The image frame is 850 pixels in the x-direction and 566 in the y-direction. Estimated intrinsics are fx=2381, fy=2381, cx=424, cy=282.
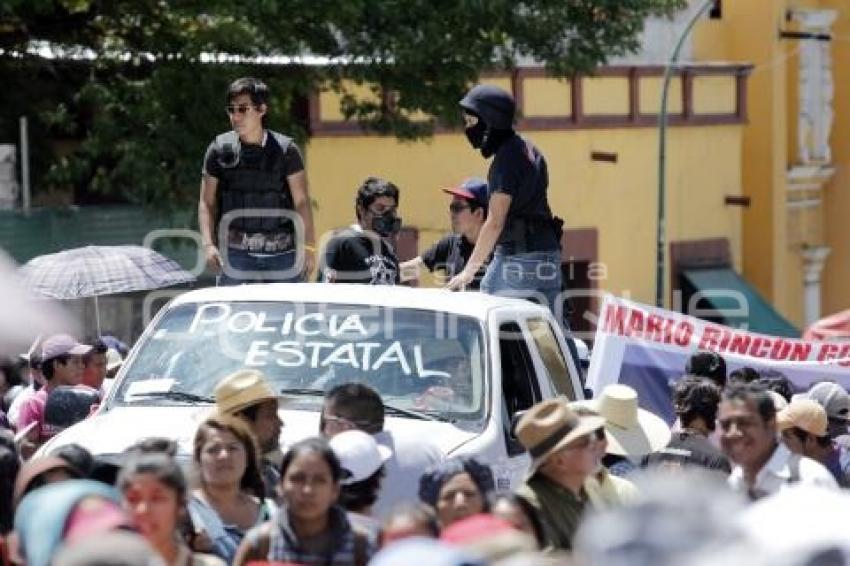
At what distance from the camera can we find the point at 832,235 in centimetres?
3878

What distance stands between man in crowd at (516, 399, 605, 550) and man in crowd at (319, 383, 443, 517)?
981mm

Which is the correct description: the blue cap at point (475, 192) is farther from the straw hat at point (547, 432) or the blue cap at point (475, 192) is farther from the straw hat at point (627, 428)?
the straw hat at point (547, 432)

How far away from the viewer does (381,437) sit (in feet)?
30.0

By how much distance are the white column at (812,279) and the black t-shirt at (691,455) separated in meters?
28.1

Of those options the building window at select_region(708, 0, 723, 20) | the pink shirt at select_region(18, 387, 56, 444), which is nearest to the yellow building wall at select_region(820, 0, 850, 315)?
the building window at select_region(708, 0, 723, 20)

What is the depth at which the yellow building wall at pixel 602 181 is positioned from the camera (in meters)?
27.1

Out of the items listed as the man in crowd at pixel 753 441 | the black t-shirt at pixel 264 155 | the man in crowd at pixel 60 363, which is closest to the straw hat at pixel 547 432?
the man in crowd at pixel 753 441

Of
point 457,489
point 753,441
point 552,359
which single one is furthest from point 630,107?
point 457,489

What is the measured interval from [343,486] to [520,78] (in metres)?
21.5

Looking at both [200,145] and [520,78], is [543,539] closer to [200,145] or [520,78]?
[200,145]

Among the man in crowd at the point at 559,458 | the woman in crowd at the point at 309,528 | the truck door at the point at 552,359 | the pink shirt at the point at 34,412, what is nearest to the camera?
the woman in crowd at the point at 309,528

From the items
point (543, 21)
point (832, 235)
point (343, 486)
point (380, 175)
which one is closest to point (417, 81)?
point (543, 21)

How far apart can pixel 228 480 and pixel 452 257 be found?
436 cm

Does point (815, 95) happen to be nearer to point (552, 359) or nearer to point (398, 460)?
point (552, 359)
